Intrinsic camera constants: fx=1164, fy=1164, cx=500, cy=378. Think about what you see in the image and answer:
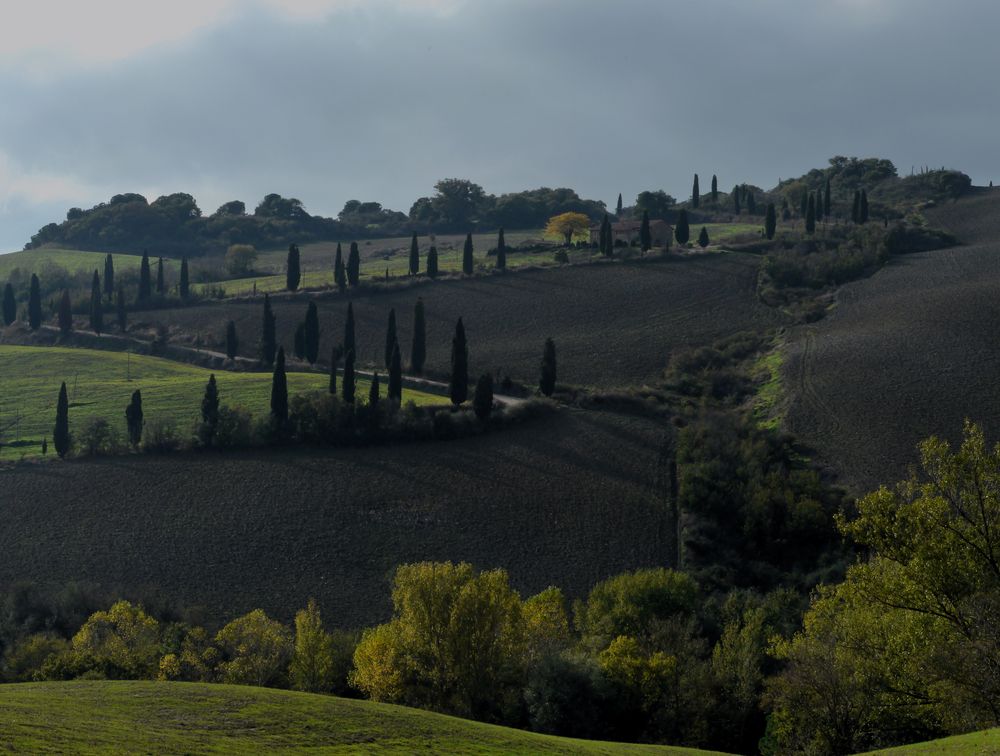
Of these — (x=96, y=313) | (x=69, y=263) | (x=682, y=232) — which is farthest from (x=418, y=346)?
(x=69, y=263)

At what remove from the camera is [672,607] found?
60844mm

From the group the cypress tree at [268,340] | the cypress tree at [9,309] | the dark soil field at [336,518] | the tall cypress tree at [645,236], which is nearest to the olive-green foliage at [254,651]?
the dark soil field at [336,518]

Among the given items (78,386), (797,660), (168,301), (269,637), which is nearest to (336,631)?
(269,637)

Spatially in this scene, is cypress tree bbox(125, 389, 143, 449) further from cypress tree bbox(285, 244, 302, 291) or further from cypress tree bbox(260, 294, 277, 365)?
cypress tree bbox(285, 244, 302, 291)

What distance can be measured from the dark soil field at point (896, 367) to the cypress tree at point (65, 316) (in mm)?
84671

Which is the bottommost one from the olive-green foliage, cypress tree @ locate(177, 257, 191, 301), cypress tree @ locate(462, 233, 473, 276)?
the olive-green foliage

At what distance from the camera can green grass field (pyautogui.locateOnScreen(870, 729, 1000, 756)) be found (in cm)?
2509

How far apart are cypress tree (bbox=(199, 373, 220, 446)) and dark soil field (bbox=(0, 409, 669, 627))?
6.24ft

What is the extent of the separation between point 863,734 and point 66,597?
146 ft

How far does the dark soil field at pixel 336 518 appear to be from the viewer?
6931 centimetres

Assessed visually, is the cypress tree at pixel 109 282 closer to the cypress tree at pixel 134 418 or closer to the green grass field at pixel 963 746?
the cypress tree at pixel 134 418

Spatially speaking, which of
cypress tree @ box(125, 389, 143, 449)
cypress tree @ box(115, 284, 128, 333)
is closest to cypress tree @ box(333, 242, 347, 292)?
cypress tree @ box(115, 284, 128, 333)

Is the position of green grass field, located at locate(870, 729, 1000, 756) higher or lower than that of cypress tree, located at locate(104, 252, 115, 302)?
lower

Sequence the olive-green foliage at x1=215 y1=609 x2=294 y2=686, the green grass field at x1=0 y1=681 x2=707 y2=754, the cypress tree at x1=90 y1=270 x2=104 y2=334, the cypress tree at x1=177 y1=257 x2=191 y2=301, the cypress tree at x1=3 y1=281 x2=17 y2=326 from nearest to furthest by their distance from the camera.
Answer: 1. the green grass field at x1=0 y1=681 x2=707 y2=754
2. the olive-green foliage at x1=215 y1=609 x2=294 y2=686
3. the cypress tree at x1=90 y1=270 x2=104 y2=334
4. the cypress tree at x1=177 y1=257 x2=191 y2=301
5. the cypress tree at x1=3 y1=281 x2=17 y2=326
